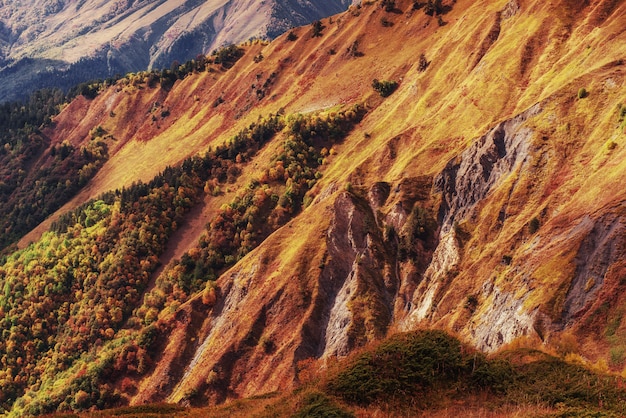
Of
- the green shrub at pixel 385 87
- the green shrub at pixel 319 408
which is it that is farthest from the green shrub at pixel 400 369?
the green shrub at pixel 385 87

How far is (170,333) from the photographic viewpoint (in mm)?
99188

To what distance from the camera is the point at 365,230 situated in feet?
297

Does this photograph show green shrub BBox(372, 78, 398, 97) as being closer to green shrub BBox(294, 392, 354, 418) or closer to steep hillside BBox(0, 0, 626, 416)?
steep hillside BBox(0, 0, 626, 416)

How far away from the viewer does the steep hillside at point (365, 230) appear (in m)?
58.8

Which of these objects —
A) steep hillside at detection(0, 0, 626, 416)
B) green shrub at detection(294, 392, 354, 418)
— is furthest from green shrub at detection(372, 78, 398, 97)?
green shrub at detection(294, 392, 354, 418)

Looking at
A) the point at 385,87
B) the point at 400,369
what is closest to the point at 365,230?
the point at 400,369

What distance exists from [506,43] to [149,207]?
315 feet

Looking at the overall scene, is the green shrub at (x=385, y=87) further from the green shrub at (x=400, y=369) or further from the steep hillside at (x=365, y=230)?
the green shrub at (x=400, y=369)

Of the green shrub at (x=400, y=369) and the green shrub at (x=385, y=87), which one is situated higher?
the green shrub at (x=400, y=369)

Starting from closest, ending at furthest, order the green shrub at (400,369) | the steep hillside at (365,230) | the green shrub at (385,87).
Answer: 1. the green shrub at (400,369)
2. the steep hillside at (365,230)
3. the green shrub at (385,87)

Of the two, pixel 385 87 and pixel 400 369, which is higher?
pixel 400 369

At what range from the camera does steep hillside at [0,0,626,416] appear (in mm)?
58781

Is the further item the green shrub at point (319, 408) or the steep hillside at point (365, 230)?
the steep hillside at point (365, 230)

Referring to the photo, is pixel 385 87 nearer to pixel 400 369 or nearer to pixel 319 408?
pixel 400 369
